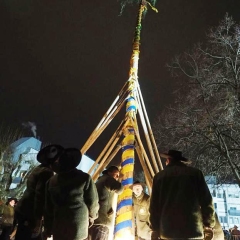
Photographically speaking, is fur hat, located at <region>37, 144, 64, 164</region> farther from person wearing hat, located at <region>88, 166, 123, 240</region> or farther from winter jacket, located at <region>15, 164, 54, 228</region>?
person wearing hat, located at <region>88, 166, 123, 240</region>

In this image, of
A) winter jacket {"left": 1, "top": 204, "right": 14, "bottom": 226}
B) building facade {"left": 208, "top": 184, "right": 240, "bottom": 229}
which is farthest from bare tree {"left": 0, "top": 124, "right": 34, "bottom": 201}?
building facade {"left": 208, "top": 184, "right": 240, "bottom": 229}

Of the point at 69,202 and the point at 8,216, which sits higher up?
the point at 8,216

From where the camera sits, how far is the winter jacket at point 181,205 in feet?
9.85

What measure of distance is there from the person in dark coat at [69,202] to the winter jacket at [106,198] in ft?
2.61

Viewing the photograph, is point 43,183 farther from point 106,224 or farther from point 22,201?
point 106,224

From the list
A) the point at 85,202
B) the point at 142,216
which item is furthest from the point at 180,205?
the point at 142,216

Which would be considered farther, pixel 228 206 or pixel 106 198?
pixel 228 206

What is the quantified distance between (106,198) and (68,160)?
4.41 ft

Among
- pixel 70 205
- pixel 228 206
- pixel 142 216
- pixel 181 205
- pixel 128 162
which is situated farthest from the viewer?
pixel 228 206

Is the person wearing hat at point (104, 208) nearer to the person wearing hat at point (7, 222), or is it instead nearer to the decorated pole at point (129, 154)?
the decorated pole at point (129, 154)

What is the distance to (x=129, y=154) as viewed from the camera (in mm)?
6465

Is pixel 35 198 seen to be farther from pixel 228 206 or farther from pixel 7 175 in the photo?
pixel 228 206

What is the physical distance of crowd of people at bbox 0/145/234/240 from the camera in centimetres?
308

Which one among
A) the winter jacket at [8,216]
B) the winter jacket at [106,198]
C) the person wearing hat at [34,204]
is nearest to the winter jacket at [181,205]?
the winter jacket at [106,198]
